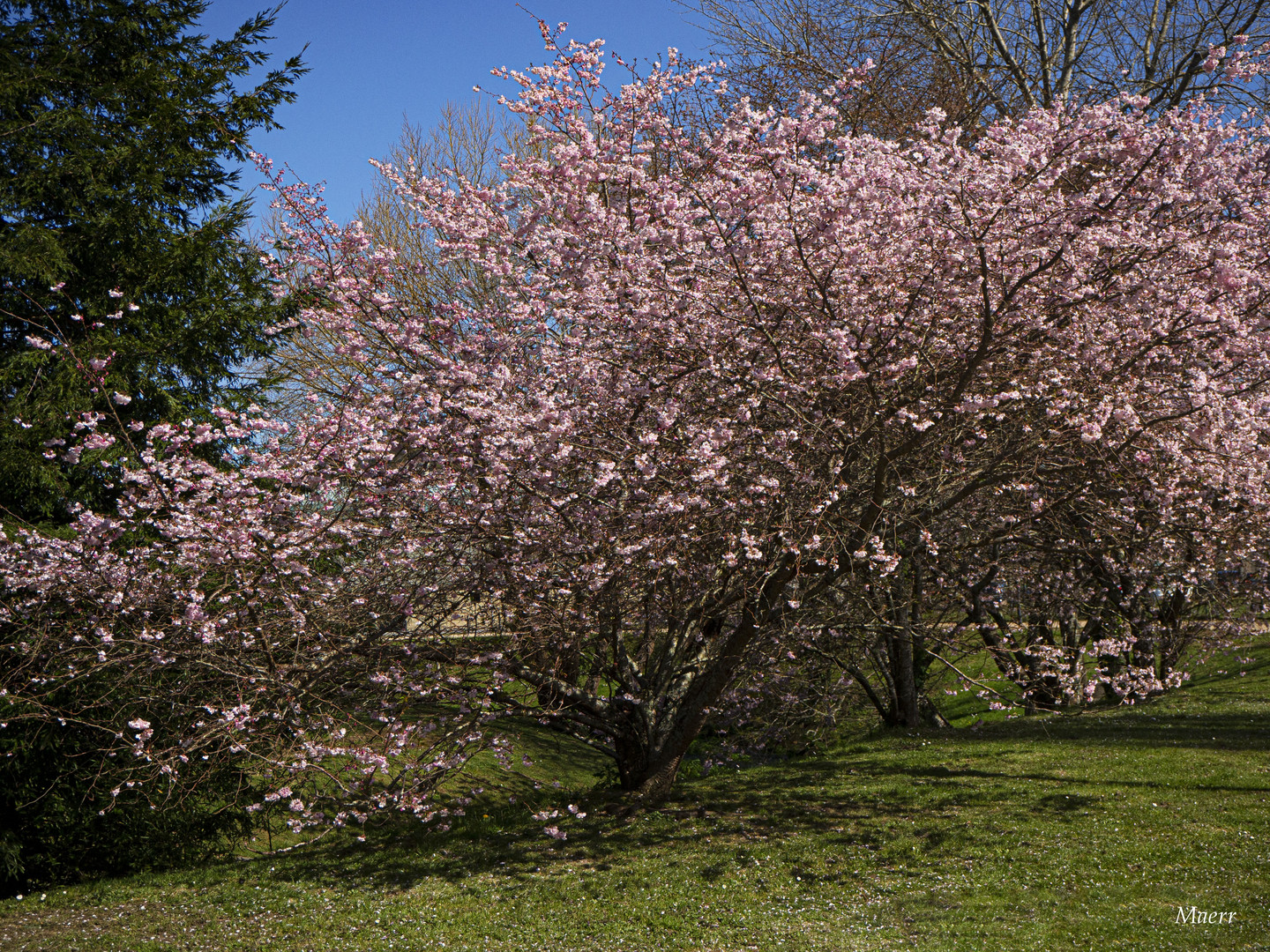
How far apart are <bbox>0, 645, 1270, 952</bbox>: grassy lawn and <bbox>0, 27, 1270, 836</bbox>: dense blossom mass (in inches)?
38.5

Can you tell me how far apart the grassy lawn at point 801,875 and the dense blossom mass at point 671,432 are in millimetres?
977

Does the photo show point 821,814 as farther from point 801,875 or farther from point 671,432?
point 671,432

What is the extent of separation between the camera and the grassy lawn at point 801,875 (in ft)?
19.9

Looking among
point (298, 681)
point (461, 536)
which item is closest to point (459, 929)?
point (298, 681)

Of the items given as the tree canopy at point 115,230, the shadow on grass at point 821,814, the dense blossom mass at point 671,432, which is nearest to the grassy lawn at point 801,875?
the shadow on grass at point 821,814

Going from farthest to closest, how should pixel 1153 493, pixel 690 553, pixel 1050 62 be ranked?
pixel 1050 62 < pixel 1153 493 < pixel 690 553

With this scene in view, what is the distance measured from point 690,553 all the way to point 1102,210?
4.26 metres

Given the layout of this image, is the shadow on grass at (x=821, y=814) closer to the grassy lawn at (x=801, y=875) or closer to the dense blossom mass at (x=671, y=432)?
the grassy lawn at (x=801, y=875)

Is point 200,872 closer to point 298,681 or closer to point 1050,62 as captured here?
point 298,681

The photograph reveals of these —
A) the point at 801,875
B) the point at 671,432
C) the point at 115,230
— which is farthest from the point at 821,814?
the point at 115,230

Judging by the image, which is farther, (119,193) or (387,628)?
(119,193)

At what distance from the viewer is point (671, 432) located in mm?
7535

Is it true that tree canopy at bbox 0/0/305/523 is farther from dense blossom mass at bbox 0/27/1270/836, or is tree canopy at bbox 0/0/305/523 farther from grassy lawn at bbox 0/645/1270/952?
grassy lawn at bbox 0/645/1270/952

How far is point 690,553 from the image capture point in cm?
693
